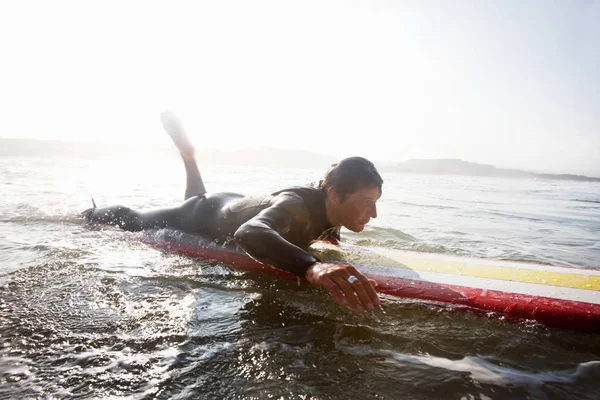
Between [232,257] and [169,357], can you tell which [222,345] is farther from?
[232,257]

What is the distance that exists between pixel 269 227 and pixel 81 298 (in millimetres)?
1226

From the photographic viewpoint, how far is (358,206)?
2775 millimetres

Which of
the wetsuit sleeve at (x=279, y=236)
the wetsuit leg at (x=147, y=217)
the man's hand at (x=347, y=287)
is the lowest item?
the wetsuit leg at (x=147, y=217)

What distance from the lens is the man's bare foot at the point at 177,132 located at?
504cm

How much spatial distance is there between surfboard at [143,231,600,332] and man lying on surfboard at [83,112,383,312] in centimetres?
25

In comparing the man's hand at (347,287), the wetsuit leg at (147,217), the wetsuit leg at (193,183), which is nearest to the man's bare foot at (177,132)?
Answer: the wetsuit leg at (193,183)

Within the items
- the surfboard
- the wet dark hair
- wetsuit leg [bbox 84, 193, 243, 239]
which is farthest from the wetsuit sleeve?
wetsuit leg [bbox 84, 193, 243, 239]

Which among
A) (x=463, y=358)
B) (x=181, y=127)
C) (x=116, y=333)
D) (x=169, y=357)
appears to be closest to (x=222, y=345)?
(x=169, y=357)

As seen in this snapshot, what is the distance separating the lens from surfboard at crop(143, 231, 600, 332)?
7.93 ft

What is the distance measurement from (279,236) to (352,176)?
2.70 feet

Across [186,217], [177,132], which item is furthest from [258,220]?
[177,132]

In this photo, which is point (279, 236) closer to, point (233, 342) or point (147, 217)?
point (233, 342)

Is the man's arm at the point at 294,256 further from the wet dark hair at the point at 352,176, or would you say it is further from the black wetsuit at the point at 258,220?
the wet dark hair at the point at 352,176

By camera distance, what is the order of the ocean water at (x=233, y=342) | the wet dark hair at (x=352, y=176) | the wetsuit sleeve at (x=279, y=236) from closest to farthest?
1. the ocean water at (x=233, y=342)
2. the wetsuit sleeve at (x=279, y=236)
3. the wet dark hair at (x=352, y=176)
